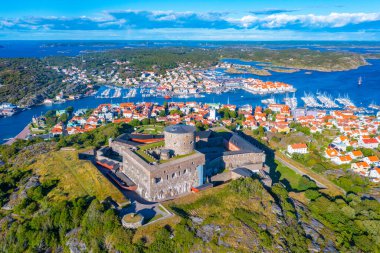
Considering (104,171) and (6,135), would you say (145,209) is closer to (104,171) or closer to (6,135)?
(104,171)

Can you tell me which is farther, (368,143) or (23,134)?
(23,134)

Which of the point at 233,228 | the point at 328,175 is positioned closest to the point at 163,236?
the point at 233,228

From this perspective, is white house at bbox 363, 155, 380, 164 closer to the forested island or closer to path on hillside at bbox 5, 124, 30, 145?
path on hillside at bbox 5, 124, 30, 145

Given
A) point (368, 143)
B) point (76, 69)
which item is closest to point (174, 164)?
point (368, 143)

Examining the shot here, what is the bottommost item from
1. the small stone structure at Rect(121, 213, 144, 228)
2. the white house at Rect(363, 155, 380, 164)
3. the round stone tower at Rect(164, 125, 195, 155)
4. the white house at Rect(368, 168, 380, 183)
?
the white house at Rect(368, 168, 380, 183)

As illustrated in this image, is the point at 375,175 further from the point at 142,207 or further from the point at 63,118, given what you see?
the point at 63,118

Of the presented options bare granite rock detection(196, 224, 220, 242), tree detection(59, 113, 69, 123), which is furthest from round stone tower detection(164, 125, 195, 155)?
tree detection(59, 113, 69, 123)
